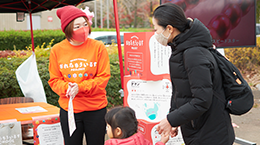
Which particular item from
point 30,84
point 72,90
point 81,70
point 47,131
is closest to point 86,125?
point 72,90

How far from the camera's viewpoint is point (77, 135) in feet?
7.88

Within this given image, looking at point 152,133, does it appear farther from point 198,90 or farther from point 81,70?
point 198,90

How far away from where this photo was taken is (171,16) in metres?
1.65

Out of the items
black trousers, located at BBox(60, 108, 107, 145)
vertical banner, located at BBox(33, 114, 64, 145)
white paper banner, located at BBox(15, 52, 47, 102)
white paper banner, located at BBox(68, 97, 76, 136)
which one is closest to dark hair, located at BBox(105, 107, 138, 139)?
white paper banner, located at BBox(68, 97, 76, 136)

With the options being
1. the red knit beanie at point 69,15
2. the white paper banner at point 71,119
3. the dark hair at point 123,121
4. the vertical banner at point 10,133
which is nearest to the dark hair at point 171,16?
the dark hair at point 123,121

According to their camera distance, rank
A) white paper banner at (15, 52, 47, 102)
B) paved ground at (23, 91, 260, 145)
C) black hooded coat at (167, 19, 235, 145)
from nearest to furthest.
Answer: black hooded coat at (167, 19, 235, 145) < white paper banner at (15, 52, 47, 102) < paved ground at (23, 91, 260, 145)

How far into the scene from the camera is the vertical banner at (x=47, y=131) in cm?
273

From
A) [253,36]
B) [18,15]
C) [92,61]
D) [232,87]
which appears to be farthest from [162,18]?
[18,15]

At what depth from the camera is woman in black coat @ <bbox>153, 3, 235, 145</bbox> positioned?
1.57m

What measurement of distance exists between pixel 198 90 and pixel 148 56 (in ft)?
4.84

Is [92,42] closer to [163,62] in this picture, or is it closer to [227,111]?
[163,62]

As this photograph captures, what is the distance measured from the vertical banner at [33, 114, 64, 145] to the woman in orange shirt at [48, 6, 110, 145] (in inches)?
17.5

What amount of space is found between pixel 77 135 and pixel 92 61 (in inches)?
26.8

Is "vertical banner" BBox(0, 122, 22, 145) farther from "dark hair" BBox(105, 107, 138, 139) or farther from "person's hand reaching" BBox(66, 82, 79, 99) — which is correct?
"dark hair" BBox(105, 107, 138, 139)
